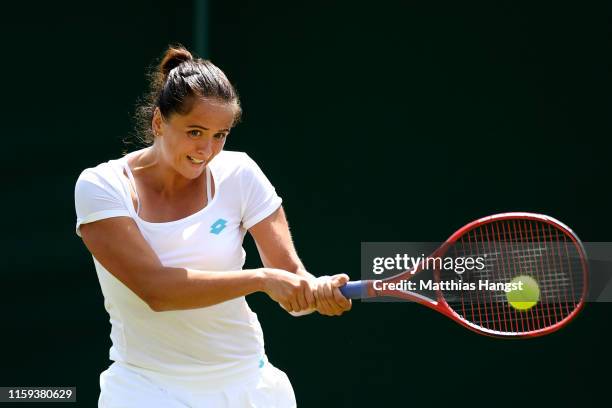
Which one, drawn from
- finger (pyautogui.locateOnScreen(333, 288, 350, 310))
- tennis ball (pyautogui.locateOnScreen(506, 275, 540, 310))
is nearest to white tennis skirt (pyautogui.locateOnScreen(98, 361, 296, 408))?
finger (pyautogui.locateOnScreen(333, 288, 350, 310))

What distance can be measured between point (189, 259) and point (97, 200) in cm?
26

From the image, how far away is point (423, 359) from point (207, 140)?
5.62 ft

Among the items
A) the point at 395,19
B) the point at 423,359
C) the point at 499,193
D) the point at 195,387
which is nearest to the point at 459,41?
the point at 395,19

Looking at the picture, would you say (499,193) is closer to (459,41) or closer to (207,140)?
(459,41)

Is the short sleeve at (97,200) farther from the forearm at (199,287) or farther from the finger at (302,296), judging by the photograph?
the finger at (302,296)

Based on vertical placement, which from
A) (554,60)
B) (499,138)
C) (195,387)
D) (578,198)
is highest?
(554,60)

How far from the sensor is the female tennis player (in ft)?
7.85

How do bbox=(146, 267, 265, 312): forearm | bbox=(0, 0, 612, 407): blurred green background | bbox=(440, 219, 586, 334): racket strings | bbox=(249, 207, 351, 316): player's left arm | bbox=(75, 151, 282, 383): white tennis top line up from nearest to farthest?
bbox=(146, 267, 265, 312): forearm, bbox=(75, 151, 282, 383): white tennis top, bbox=(249, 207, 351, 316): player's left arm, bbox=(440, 219, 586, 334): racket strings, bbox=(0, 0, 612, 407): blurred green background

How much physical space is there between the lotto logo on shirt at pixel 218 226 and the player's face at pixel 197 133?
A: 0.12 m

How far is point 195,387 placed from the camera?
98.0 inches

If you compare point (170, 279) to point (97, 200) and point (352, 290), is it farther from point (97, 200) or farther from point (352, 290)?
point (352, 290)

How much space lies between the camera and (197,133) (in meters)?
2.46

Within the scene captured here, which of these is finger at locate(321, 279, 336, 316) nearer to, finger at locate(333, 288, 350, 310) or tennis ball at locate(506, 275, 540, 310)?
finger at locate(333, 288, 350, 310)

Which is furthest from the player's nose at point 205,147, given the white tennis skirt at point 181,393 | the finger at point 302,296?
the white tennis skirt at point 181,393
